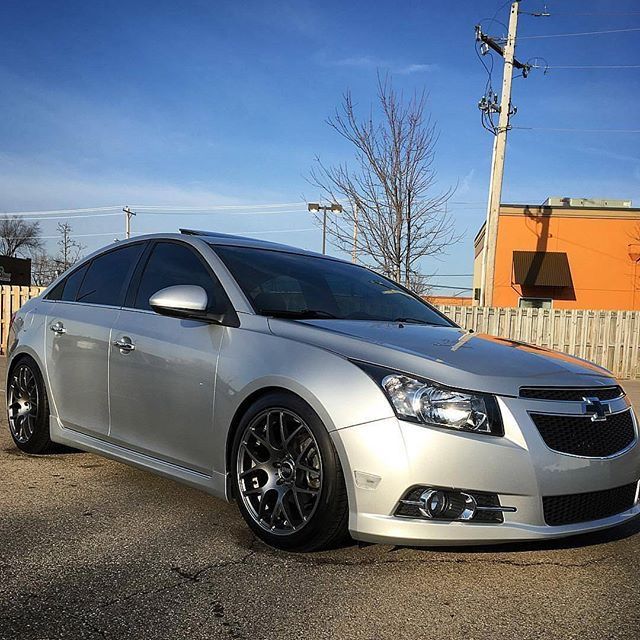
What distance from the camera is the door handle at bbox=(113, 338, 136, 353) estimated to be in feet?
13.6

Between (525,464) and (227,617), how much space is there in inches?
51.9

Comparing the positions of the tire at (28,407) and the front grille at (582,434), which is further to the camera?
the tire at (28,407)

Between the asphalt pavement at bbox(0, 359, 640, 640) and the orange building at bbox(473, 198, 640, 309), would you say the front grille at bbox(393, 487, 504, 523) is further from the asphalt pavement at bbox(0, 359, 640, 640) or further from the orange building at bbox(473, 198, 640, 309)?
the orange building at bbox(473, 198, 640, 309)

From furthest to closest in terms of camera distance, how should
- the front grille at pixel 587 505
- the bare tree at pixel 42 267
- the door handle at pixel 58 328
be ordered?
the bare tree at pixel 42 267 → the door handle at pixel 58 328 → the front grille at pixel 587 505

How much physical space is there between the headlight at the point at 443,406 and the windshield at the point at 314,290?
3.22ft

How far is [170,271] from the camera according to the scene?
14.3 feet

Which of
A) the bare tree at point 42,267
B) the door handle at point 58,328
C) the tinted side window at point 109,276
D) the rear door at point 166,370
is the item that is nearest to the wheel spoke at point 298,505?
the rear door at point 166,370

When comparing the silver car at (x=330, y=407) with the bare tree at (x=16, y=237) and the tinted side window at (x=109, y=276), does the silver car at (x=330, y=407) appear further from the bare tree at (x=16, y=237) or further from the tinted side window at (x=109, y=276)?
the bare tree at (x=16, y=237)

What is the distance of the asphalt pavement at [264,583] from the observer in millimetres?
2551

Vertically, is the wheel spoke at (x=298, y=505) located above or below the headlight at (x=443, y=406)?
below

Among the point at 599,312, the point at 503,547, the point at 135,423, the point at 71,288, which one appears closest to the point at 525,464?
the point at 503,547

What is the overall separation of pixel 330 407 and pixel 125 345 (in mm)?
1637

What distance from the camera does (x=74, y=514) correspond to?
150 inches

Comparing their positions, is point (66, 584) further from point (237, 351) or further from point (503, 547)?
point (503, 547)
